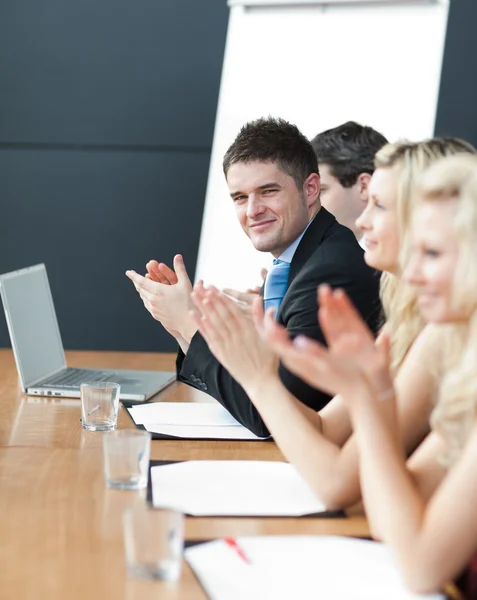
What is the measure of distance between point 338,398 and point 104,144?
3101 mm

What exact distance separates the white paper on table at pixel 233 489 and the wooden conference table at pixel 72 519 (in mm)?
41

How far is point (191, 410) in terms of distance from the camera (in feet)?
7.18

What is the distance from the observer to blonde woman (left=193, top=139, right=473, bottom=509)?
147 cm

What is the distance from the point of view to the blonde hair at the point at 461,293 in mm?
1170

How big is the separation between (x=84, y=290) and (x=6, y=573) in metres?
3.63

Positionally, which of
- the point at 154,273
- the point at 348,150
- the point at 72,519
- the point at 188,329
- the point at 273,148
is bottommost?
the point at 72,519

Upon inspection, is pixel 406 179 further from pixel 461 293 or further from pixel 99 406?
pixel 99 406

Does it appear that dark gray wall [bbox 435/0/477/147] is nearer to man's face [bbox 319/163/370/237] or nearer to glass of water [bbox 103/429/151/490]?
man's face [bbox 319/163/370/237]

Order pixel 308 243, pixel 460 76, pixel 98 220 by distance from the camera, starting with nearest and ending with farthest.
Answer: pixel 308 243
pixel 460 76
pixel 98 220

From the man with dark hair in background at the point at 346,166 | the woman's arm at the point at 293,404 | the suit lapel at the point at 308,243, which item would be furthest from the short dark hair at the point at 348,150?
the woman's arm at the point at 293,404

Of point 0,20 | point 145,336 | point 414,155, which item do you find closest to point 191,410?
point 414,155

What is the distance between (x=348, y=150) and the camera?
327 cm

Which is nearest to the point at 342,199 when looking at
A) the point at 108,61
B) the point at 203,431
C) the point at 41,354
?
the point at 41,354

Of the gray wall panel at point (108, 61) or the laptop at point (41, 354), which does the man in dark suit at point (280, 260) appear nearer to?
the laptop at point (41, 354)
